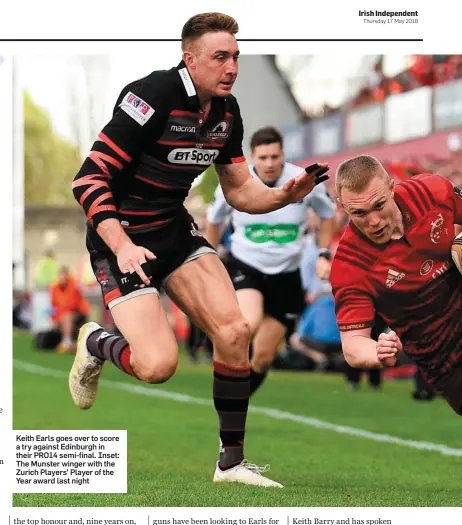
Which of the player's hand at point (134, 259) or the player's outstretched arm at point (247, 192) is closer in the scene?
the player's hand at point (134, 259)

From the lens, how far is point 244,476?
4.62m

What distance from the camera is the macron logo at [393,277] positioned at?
4.11 meters

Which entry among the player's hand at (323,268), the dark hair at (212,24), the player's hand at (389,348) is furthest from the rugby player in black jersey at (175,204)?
the player's hand at (389,348)

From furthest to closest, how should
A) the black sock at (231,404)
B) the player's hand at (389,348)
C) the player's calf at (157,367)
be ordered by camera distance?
the black sock at (231,404) < the player's calf at (157,367) < the player's hand at (389,348)

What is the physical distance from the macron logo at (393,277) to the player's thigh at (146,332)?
2.79 feet

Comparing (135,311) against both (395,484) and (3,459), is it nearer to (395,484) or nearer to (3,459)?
(3,459)

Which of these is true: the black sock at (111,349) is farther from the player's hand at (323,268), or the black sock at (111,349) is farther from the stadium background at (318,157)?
the player's hand at (323,268)

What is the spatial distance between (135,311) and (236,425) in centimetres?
64

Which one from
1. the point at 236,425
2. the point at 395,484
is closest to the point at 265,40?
the point at 236,425

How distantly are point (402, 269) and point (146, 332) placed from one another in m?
0.98

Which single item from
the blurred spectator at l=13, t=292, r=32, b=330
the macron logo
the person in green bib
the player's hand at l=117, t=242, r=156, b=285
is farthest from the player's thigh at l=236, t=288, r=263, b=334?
the blurred spectator at l=13, t=292, r=32, b=330

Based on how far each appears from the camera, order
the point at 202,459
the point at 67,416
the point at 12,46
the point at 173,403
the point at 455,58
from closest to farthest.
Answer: the point at 12,46
the point at 202,459
the point at 67,416
the point at 173,403
the point at 455,58

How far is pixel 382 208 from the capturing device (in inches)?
154

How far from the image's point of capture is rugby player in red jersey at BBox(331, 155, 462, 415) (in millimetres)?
3912
